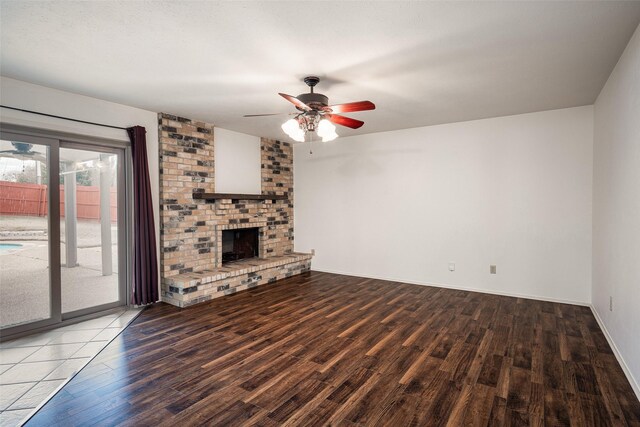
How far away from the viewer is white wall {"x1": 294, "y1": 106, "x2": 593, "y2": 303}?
14.4 ft

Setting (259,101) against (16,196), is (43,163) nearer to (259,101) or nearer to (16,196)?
(16,196)

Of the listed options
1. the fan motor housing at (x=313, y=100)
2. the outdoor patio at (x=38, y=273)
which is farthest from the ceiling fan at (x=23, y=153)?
the fan motor housing at (x=313, y=100)

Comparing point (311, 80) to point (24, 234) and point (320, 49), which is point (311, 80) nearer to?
point (320, 49)

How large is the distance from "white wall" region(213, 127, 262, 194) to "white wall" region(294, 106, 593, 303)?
3.58 feet

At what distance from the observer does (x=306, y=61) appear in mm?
2891

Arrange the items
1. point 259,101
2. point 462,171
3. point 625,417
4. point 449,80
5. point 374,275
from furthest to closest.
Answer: point 374,275
point 462,171
point 259,101
point 449,80
point 625,417

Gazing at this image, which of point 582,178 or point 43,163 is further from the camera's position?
point 582,178

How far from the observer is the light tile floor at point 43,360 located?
2.27m

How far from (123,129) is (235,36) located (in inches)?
99.2

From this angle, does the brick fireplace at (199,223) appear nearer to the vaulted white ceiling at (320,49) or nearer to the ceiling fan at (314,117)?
the vaulted white ceiling at (320,49)

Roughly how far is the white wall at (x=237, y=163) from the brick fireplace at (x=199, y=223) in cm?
17

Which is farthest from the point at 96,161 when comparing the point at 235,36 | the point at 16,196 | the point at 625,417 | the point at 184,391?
the point at 625,417

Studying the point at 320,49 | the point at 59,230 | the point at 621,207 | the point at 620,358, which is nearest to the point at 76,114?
A: the point at 59,230

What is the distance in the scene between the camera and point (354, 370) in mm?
2682
